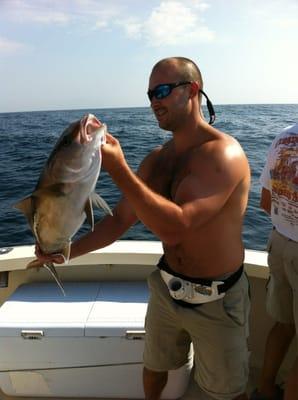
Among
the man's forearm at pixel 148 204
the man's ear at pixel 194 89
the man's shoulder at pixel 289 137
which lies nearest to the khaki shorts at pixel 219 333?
the man's forearm at pixel 148 204

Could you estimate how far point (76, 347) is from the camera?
2.81 metres

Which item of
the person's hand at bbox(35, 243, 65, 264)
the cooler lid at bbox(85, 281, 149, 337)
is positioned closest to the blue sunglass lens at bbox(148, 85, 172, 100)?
the person's hand at bbox(35, 243, 65, 264)

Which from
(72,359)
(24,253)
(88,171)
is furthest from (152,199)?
(24,253)

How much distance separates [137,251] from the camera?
3.42 m

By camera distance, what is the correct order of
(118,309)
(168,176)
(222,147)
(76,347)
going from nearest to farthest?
(222,147)
(168,176)
(76,347)
(118,309)

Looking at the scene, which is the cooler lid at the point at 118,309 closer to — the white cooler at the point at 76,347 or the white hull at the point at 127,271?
the white cooler at the point at 76,347

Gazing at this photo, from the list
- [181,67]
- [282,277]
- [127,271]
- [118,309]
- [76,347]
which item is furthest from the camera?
[127,271]

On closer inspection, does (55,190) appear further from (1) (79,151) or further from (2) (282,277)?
(2) (282,277)

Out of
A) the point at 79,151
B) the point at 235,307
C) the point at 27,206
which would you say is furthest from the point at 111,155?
the point at 235,307

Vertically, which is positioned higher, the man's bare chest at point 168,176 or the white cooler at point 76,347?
the man's bare chest at point 168,176

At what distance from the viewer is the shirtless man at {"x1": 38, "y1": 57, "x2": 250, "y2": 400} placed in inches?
81.8

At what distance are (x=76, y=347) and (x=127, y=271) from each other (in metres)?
0.82

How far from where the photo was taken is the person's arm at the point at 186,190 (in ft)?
5.95

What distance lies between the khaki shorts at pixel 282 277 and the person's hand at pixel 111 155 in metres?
1.22
